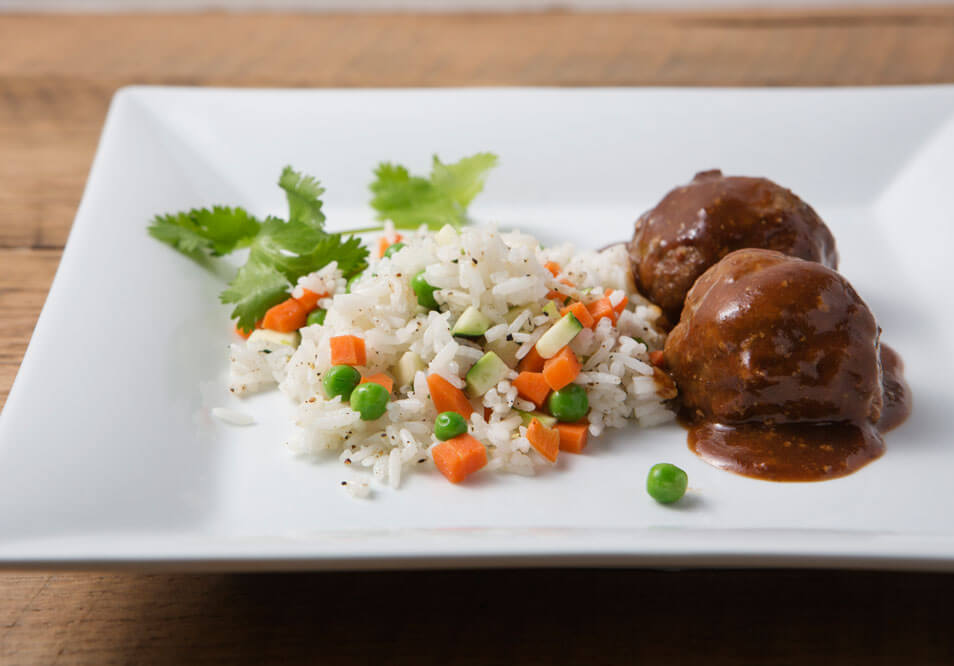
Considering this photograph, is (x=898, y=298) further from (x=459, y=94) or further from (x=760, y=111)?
(x=459, y=94)

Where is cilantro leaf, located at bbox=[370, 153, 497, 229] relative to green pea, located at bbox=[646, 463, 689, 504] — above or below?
above

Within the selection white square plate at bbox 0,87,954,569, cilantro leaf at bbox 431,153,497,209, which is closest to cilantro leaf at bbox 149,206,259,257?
white square plate at bbox 0,87,954,569

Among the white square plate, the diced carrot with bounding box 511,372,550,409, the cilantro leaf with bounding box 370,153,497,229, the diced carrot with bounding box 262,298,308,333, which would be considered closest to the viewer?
the white square plate

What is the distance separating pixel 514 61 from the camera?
7.84m

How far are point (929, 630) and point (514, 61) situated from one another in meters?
5.58

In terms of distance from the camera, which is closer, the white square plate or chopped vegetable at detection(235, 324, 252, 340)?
the white square plate

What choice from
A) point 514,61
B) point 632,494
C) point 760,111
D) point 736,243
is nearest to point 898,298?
point 736,243

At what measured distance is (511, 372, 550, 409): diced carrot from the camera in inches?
176

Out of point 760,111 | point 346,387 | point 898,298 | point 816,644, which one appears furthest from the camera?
point 760,111

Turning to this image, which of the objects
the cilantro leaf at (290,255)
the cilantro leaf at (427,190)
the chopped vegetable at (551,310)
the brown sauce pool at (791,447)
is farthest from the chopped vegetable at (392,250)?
the brown sauce pool at (791,447)

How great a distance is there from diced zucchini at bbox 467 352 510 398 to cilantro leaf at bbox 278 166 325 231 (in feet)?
4.89

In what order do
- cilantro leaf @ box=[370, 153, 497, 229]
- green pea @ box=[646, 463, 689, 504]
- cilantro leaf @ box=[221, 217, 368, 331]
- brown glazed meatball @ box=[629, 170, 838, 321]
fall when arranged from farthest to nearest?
cilantro leaf @ box=[370, 153, 497, 229] → cilantro leaf @ box=[221, 217, 368, 331] → brown glazed meatball @ box=[629, 170, 838, 321] → green pea @ box=[646, 463, 689, 504]

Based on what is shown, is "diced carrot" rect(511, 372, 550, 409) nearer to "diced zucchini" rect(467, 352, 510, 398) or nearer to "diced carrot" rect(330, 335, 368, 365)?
"diced zucchini" rect(467, 352, 510, 398)

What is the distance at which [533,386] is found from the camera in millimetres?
4477
